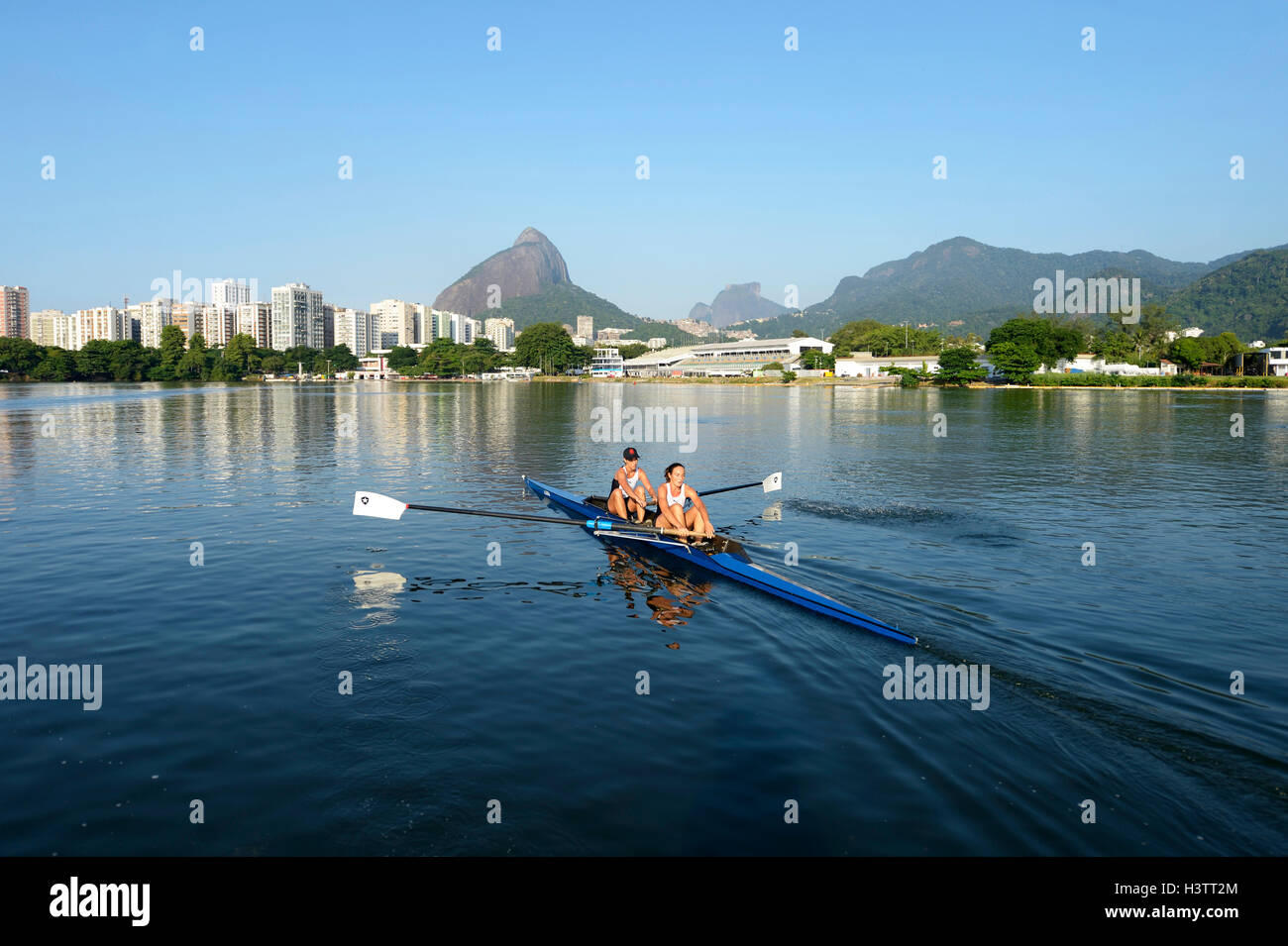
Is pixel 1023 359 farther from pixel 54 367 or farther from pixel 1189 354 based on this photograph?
pixel 54 367

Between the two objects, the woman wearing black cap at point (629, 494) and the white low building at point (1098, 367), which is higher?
the white low building at point (1098, 367)

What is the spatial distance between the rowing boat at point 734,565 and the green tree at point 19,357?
669ft

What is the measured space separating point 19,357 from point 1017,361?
663 ft

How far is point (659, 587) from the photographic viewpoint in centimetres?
1524

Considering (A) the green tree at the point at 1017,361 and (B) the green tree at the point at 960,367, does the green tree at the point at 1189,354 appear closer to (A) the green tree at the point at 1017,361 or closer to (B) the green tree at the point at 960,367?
(A) the green tree at the point at 1017,361

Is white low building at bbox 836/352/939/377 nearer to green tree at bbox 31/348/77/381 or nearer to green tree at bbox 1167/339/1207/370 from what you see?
green tree at bbox 1167/339/1207/370

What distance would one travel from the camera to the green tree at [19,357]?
557 ft

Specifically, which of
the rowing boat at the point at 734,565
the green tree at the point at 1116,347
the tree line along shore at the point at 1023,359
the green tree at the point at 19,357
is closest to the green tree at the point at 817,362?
the tree line along shore at the point at 1023,359

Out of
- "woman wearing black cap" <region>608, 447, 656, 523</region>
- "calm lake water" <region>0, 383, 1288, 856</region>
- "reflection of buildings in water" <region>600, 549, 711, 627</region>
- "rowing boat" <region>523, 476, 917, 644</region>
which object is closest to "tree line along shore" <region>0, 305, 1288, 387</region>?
"calm lake water" <region>0, 383, 1288, 856</region>

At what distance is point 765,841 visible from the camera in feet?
22.0

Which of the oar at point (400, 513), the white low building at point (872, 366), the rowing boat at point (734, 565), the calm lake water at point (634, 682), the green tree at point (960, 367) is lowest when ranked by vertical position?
the calm lake water at point (634, 682)

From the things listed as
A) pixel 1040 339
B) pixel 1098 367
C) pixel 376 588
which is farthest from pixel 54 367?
pixel 1098 367
